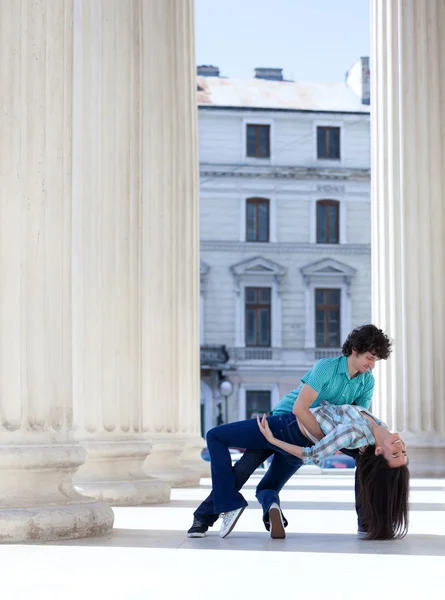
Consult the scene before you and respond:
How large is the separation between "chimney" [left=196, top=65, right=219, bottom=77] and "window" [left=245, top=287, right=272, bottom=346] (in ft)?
110

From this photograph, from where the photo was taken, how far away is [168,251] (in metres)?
62.6

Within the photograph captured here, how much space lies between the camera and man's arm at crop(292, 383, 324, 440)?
30.7 metres

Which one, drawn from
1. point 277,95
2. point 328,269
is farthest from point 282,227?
point 277,95

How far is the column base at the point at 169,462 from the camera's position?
198 ft

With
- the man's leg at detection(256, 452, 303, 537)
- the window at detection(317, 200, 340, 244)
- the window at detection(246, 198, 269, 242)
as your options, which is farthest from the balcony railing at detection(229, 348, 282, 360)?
the man's leg at detection(256, 452, 303, 537)

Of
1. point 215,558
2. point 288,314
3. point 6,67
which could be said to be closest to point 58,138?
point 6,67

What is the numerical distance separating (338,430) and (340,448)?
0.54 meters

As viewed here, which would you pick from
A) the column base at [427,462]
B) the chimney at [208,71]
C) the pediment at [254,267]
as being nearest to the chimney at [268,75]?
the chimney at [208,71]

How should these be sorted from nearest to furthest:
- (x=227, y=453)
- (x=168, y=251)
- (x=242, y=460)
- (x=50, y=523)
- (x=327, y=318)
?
(x=50, y=523) → (x=227, y=453) → (x=242, y=460) → (x=168, y=251) → (x=327, y=318)

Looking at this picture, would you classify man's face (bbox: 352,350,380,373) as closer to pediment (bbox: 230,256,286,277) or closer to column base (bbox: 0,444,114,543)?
column base (bbox: 0,444,114,543)

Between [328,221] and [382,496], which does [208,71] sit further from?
[382,496]

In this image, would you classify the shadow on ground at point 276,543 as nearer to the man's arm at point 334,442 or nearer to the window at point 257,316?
the man's arm at point 334,442

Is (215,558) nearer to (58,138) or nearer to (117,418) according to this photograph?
(58,138)

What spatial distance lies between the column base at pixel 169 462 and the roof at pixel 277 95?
11791cm
